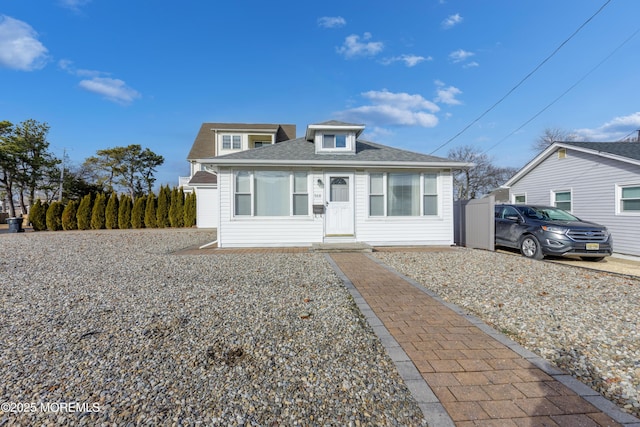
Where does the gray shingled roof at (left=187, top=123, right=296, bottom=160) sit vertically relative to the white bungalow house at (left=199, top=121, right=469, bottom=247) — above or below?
above

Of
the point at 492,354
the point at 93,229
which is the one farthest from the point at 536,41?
the point at 93,229

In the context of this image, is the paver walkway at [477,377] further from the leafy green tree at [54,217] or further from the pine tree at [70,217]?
the leafy green tree at [54,217]

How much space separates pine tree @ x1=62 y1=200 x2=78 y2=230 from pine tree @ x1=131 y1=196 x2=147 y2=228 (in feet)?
10.2

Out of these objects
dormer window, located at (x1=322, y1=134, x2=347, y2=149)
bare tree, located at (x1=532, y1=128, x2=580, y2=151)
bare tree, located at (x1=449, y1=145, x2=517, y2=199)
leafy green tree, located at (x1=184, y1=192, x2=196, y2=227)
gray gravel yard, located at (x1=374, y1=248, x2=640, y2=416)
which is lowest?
gray gravel yard, located at (x1=374, y1=248, x2=640, y2=416)

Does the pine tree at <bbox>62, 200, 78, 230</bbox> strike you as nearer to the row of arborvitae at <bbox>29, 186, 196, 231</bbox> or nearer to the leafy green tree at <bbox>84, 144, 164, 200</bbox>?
the row of arborvitae at <bbox>29, 186, 196, 231</bbox>

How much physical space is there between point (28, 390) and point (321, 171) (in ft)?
26.9

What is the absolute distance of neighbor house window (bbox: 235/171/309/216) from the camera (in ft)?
30.9

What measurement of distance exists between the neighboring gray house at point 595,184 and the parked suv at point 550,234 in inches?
88.6

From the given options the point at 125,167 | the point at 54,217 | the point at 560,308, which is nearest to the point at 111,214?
the point at 54,217

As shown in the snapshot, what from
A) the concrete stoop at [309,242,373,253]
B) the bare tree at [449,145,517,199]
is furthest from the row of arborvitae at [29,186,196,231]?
the bare tree at [449,145,517,199]

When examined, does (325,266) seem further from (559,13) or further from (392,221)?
(559,13)

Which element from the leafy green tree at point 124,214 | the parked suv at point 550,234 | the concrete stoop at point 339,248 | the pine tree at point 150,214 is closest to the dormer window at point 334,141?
the concrete stoop at point 339,248

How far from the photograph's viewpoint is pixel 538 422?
5.97 feet

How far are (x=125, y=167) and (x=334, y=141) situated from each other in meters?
28.5
